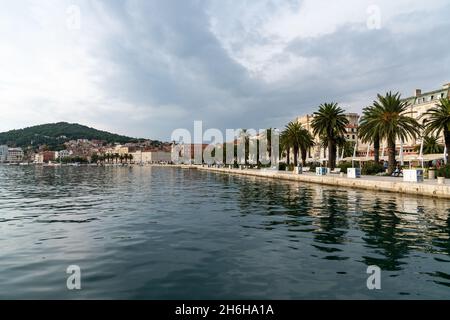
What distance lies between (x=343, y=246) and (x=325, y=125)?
51970mm

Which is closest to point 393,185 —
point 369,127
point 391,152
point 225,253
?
point 391,152

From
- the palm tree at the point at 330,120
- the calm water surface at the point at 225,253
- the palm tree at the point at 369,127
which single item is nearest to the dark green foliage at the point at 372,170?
the palm tree at the point at 369,127

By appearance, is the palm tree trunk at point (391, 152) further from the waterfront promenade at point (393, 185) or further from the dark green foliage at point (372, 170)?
the waterfront promenade at point (393, 185)

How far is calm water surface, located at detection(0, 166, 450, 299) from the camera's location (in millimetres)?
8422

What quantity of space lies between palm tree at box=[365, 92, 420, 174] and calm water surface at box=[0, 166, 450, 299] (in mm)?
29114

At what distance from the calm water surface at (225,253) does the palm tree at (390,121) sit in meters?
29.1

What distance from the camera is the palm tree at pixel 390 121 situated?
47.2 m

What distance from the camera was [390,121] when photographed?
4822cm

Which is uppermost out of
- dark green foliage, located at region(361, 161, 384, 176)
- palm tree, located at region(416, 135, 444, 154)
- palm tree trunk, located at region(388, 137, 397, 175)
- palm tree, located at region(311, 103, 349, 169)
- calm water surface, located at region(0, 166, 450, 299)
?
palm tree, located at region(311, 103, 349, 169)

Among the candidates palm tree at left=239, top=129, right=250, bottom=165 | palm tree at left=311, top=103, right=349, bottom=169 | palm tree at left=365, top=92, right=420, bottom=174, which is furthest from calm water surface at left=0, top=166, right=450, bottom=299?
palm tree at left=239, top=129, right=250, bottom=165

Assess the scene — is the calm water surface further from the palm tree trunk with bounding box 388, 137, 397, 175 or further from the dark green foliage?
the dark green foliage

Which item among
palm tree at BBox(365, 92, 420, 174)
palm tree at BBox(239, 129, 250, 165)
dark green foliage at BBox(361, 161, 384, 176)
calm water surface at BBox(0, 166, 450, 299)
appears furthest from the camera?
palm tree at BBox(239, 129, 250, 165)

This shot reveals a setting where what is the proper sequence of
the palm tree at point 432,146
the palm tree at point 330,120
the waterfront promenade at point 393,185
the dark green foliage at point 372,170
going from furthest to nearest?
the palm tree at point 432,146 < the palm tree at point 330,120 < the dark green foliage at point 372,170 < the waterfront promenade at point 393,185
